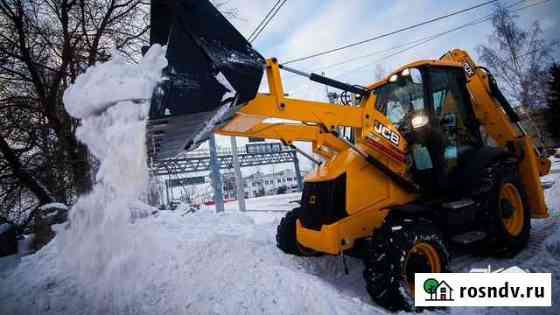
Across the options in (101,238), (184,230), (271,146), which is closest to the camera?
(101,238)

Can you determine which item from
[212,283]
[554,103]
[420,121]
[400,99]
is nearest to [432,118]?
[420,121]

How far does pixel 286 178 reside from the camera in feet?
225

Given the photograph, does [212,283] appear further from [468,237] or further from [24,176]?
[24,176]

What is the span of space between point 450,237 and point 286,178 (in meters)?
64.9

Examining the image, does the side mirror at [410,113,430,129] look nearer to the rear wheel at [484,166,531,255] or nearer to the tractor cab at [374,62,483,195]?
the tractor cab at [374,62,483,195]

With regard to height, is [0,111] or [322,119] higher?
[0,111]

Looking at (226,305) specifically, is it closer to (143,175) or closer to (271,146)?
(143,175)

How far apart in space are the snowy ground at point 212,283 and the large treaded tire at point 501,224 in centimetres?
14

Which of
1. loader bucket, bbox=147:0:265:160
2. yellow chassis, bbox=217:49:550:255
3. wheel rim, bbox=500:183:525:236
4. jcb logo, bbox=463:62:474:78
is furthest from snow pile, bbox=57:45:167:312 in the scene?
jcb logo, bbox=463:62:474:78

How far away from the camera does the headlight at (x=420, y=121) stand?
143 inches

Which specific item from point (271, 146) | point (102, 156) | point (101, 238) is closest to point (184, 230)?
point (101, 238)

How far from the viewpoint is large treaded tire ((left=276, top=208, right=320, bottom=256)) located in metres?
3.98

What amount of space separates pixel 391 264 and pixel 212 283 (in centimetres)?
165

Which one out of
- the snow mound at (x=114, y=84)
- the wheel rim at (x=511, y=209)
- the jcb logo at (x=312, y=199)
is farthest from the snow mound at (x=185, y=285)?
the wheel rim at (x=511, y=209)
